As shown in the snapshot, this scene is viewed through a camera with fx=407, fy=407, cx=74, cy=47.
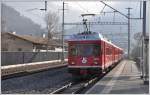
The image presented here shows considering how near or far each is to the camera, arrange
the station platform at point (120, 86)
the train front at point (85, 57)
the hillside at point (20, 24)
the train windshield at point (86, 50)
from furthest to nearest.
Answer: the hillside at point (20, 24), the train windshield at point (86, 50), the train front at point (85, 57), the station platform at point (120, 86)

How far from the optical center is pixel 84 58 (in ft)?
→ 74.1

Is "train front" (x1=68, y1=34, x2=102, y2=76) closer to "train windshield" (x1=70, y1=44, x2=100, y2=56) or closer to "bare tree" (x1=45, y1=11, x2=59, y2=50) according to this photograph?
"train windshield" (x1=70, y1=44, x2=100, y2=56)

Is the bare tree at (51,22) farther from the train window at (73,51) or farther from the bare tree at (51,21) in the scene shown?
the train window at (73,51)

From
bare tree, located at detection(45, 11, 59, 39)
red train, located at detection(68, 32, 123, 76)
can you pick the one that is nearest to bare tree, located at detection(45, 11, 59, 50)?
bare tree, located at detection(45, 11, 59, 39)

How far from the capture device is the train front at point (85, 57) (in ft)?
74.0

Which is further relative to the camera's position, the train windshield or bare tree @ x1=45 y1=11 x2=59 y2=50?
bare tree @ x1=45 y1=11 x2=59 y2=50

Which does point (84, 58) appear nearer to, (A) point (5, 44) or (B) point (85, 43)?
(B) point (85, 43)

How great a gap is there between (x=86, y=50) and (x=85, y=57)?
44 cm

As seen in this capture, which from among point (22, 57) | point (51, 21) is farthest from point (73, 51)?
point (51, 21)

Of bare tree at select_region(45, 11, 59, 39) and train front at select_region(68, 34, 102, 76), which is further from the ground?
bare tree at select_region(45, 11, 59, 39)

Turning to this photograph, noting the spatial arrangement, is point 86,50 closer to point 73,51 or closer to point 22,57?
point 73,51

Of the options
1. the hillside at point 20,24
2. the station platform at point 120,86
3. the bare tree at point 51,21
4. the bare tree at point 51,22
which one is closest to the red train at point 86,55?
the station platform at point 120,86

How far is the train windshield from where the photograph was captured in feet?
74.5

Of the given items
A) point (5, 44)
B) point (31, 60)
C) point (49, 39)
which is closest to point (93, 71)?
point (31, 60)
